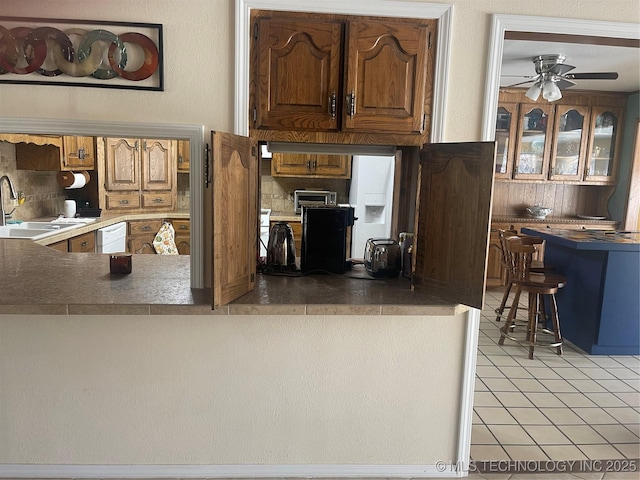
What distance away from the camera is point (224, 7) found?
1912 mm

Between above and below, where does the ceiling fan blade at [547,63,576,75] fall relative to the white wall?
above

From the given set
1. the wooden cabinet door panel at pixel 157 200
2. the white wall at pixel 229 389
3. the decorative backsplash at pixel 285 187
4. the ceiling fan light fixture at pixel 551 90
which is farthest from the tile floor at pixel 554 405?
the wooden cabinet door panel at pixel 157 200

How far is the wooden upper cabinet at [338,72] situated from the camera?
1908 mm

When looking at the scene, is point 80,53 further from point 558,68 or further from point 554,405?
point 558,68

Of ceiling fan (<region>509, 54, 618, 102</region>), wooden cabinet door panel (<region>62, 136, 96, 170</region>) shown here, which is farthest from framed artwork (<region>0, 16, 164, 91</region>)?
ceiling fan (<region>509, 54, 618, 102</region>)

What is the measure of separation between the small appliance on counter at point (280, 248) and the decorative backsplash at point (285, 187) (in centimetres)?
357

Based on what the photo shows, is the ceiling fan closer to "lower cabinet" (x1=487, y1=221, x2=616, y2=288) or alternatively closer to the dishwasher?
"lower cabinet" (x1=487, y1=221, x2=616, y2=288)

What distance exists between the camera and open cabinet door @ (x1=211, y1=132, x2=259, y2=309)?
170 centimetres

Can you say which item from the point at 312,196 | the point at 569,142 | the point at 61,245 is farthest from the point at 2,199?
the point at 569,142

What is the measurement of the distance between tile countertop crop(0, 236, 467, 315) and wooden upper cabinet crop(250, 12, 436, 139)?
0.67m

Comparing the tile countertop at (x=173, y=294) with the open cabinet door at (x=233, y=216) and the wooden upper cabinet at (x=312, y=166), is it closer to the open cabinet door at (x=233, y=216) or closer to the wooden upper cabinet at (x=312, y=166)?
the open cabinet door at (x=233, y=216)

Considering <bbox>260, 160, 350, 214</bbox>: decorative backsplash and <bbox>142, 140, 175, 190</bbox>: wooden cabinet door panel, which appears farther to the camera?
<bbox>260, 160, 350, 214</bbox>: decorative backsplash

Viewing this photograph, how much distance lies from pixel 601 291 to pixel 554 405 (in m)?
1.21

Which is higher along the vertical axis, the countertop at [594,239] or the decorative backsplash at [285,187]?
the decorative backsplash at [285,187]
